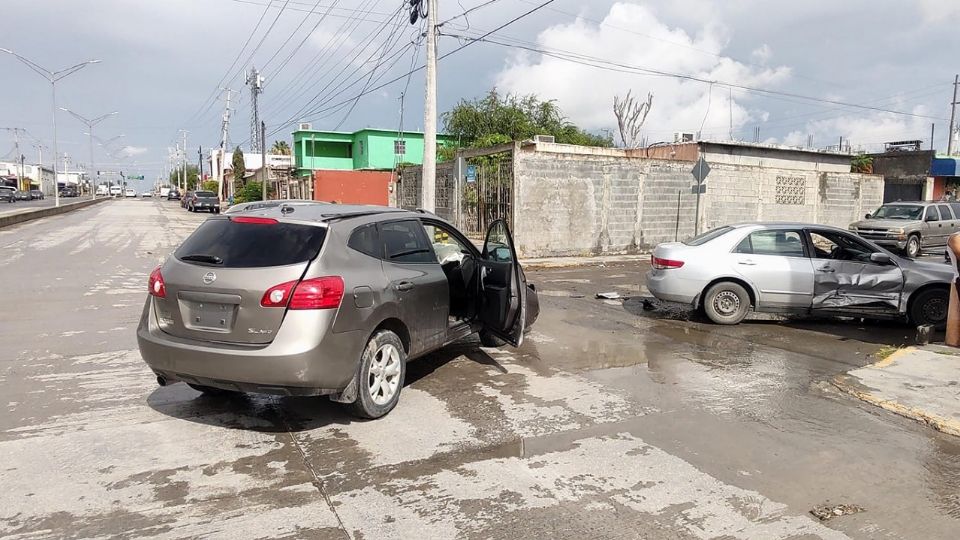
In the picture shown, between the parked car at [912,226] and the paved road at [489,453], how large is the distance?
16545 mm

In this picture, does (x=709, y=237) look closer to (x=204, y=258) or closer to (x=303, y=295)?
(x=303, y=295)

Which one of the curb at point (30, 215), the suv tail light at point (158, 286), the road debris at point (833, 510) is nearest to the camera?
the road debris at point (833, 510)

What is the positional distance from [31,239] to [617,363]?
2044cm

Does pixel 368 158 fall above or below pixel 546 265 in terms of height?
above

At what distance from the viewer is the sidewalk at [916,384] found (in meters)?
5.21

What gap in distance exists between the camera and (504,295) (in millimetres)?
6164

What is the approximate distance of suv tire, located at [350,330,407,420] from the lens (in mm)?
4734

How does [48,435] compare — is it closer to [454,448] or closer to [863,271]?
[454,448]

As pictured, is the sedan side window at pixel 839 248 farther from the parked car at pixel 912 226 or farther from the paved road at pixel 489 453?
the parked car at pixel 912 226

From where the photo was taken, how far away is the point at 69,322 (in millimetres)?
8414

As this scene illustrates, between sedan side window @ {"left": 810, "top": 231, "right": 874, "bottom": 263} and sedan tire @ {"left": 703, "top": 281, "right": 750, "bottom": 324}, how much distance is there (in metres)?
1.16

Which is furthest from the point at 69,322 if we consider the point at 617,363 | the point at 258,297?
the point at 617,363

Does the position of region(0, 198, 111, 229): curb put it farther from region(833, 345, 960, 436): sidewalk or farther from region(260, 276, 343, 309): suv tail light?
region(833, 345, 960, 436): sidewalk

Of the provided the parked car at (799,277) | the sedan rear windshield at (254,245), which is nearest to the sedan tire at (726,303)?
the parked car at (799,277)
